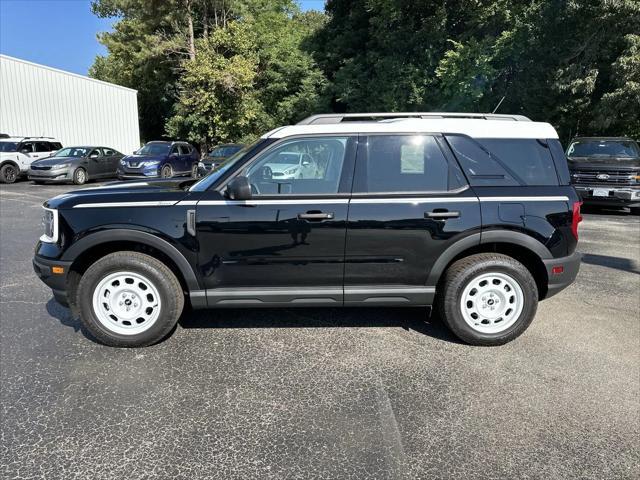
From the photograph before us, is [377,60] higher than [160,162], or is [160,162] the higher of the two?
[377,60]

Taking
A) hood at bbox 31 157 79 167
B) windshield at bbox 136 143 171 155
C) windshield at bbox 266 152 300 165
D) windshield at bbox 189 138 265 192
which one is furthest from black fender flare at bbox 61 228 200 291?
windshield at bbox 136 143 171 155

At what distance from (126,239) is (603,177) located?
10.6 metres

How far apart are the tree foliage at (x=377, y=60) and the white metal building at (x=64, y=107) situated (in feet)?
9.76

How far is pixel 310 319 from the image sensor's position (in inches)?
177

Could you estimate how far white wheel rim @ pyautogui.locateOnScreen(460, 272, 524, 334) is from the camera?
391 centimetres

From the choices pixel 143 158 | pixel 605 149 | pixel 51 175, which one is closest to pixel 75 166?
pixel 51 175

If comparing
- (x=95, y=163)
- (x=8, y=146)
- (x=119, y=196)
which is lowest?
(x=95, y=163)

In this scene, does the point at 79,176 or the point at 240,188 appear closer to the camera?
the point at 240,188

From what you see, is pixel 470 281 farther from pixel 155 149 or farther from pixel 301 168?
pixel 155 149

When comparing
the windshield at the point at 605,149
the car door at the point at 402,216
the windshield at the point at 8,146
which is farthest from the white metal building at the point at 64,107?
the car door at the point at 402,216

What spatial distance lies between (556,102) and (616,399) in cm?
1880

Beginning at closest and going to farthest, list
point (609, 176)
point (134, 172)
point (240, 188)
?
point (240, 188) → point (609, 176) → point (134, 172)

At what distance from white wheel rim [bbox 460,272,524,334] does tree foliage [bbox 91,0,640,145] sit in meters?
15.8

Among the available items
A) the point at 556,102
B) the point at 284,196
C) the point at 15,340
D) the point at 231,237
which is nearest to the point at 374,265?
the point at 284,196
